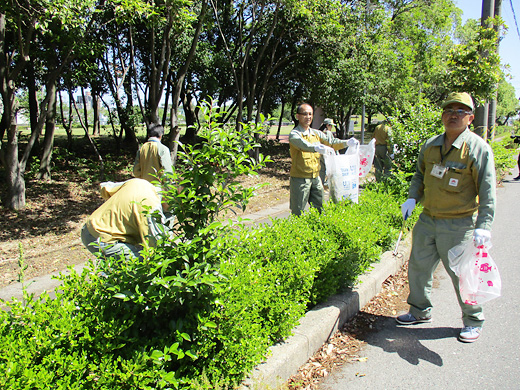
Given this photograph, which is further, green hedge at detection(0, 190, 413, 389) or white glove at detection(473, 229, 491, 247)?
white glove at detection(473, 229, 491, 247)

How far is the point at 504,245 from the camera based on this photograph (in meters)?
6.20

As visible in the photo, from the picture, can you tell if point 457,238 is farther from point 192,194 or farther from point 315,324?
point 192,194

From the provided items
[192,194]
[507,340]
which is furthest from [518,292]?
[192,194]

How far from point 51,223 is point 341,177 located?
19.1 ft

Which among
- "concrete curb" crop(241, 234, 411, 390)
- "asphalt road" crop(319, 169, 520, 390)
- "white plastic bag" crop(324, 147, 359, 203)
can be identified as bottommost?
"asphalt road" crop(319, 169, 520, 390)

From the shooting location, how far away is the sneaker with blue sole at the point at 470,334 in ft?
11.2

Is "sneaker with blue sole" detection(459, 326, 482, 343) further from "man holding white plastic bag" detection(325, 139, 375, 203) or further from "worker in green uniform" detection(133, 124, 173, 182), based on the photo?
"worker in green uniform" detection(133, 124, 173, 182)

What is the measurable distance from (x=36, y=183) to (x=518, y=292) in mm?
10588

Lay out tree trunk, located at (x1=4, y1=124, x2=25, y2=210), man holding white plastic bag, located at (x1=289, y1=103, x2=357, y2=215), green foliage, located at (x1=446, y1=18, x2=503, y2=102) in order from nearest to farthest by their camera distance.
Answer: man holding white plastic bag, located at (x1=289, y1=103, x2=357, y2=215) → tree trunk, located at (x1=4, y1=124, x2=25, y2=210) → green foliage, located at (x1=446, y1=18, x2=503, y2=102)

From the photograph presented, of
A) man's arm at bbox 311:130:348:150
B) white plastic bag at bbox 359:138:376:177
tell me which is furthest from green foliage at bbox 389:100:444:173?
man's arm at bbox 311:130:348:150

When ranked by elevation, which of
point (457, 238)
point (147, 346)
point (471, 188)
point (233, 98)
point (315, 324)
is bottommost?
point (315, 324)

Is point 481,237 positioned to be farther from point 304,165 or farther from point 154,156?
point 154,156

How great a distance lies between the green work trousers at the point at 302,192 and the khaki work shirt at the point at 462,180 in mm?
1888

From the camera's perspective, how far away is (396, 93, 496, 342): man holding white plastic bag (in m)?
3.22
